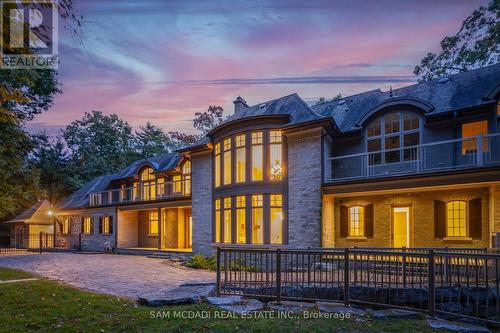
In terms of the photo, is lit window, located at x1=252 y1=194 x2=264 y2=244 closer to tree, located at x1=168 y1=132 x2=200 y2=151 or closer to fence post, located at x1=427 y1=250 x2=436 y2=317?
fence post, located at x1=427 y1=250 x2=436 y2=317

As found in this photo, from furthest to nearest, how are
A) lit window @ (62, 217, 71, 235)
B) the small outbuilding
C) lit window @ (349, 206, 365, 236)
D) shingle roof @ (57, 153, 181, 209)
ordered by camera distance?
the small outbuilding
lit window @ (62, 217, 71, 235)
shingle roof @ (57, 153, 181, 209)
lit window @ (349, 206, 365, 236)

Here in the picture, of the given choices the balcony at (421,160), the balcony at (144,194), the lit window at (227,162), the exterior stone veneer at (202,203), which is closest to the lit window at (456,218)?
the balcony at (421,160)

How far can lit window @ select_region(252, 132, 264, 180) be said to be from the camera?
664 inches

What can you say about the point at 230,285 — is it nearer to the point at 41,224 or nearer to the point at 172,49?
the point at 172,49

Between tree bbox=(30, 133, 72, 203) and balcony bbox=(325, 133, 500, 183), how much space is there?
36.2 metres

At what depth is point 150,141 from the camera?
47.0 meters

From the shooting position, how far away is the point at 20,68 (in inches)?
215

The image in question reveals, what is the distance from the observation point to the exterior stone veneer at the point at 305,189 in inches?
601

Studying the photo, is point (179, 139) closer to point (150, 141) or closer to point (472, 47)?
point (150, 141)

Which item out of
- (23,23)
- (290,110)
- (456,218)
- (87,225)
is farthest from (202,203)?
(23,23)

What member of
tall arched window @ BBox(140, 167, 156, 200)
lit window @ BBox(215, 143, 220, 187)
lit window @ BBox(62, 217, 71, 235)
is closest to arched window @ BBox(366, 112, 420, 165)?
lit window @ BBox(215, 143, 220, 187)

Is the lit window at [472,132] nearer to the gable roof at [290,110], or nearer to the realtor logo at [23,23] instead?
the gable roof at [290,110]

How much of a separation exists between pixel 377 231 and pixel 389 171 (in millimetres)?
2665

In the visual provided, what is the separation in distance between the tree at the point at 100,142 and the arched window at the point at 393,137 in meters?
35.5
